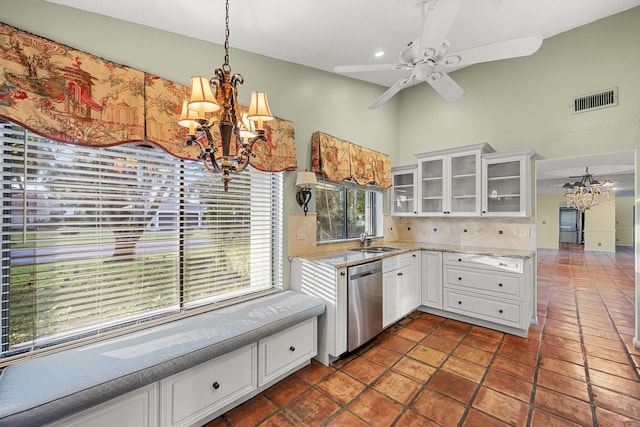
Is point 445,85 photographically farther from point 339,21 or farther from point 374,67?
point 339,21

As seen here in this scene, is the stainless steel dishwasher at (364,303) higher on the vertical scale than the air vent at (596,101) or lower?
lower

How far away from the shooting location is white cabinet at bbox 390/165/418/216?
4152 millimetres

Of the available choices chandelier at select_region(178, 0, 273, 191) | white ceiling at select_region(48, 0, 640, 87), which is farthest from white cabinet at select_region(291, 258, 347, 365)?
white ceiling at select_region(48, 0, 640, 87)

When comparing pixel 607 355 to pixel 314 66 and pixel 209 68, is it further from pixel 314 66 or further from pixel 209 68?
pixel 209 68

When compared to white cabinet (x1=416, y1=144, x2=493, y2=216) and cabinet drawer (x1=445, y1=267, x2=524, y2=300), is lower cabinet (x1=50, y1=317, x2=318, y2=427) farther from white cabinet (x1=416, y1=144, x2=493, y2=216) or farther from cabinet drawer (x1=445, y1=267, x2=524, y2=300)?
white cabinet (x1=416, y1=144, x2=493, y2=216)

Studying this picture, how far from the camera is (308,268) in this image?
2.67 meters

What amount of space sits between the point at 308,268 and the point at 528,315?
254 centimetres

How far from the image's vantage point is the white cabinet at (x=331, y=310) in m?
2.42

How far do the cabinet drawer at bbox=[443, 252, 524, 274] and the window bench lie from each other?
2263 millimetres

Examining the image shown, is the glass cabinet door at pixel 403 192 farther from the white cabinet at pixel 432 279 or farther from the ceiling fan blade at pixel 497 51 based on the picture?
the ceiling fan blade at pixel 497 51

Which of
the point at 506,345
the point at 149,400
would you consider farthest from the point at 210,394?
the point at 506,345

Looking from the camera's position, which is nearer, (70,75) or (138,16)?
(70,75)

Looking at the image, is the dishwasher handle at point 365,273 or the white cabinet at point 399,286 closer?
the dishwasher handle at point 365,273

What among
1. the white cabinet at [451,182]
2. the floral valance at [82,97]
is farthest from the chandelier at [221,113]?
the white cabinet at [451,182]
